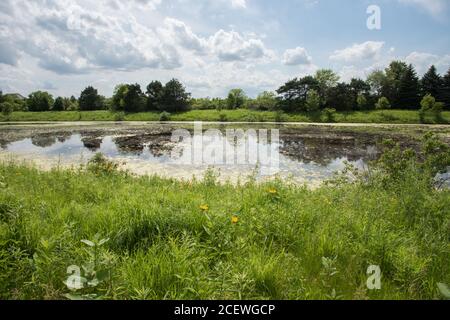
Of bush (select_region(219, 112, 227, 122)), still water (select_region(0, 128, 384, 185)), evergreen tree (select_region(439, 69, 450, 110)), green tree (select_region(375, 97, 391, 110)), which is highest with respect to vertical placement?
evergreen tree (select_region(439, 69, 450, 110))

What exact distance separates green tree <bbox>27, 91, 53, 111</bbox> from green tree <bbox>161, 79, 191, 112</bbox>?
26.8 meters

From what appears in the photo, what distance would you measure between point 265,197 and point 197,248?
1.77 meters

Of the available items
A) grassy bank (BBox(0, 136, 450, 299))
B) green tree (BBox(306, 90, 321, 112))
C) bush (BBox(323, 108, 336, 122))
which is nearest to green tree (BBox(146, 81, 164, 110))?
green tree (BBox(306, 90, 321, 112))

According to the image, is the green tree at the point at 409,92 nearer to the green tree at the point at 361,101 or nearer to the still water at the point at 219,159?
the green tree at the point at 361,101

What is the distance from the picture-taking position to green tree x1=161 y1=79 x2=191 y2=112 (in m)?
52.0

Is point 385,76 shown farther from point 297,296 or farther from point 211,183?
point 297,296

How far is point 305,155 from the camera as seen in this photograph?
551 inches

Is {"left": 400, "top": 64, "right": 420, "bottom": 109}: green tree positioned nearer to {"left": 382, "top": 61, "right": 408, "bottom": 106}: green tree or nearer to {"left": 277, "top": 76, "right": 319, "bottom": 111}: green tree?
{"left": 382, "top": 61, "right": 408, "bottom": 106}: green tree

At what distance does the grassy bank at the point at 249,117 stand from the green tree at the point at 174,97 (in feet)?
8.73

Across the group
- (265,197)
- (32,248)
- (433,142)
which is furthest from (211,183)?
(433,142)

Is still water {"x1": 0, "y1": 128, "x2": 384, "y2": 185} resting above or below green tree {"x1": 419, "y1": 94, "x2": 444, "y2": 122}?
below

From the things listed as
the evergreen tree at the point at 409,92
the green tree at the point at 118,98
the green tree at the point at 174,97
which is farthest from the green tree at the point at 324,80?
the green tree at the point at 118,98

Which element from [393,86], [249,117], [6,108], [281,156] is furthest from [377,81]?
[6,108]
